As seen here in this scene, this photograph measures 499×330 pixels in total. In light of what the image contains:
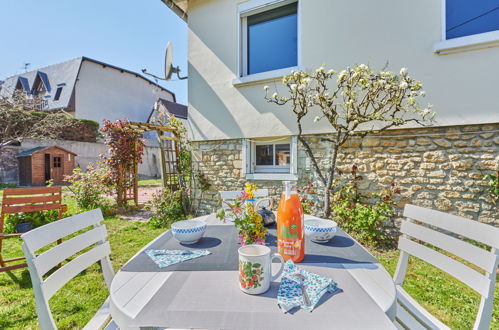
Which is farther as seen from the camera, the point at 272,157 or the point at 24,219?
the point at 272,157

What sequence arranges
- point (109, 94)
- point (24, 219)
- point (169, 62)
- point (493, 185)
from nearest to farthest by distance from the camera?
point (493, 185)
point (24, 219)
point (169, 62)
point (109, 94)

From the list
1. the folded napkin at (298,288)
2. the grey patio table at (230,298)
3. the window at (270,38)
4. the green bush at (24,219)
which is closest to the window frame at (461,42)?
the window at (270,38)

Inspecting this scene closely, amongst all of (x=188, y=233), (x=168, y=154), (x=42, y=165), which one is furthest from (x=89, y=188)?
(x=42, y=165)

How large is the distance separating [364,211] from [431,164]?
1.19 meters

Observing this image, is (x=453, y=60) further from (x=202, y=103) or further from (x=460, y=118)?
(x=202, y=103)

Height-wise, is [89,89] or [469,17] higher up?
[89,89]

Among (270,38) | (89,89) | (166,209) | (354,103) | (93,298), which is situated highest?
(89,89)

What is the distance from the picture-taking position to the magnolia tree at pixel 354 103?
3215mm

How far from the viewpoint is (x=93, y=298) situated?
2326 millimetres

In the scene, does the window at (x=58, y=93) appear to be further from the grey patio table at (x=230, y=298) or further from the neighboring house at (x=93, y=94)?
the grey patio table at (x=230, y=298)

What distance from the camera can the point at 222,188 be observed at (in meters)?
4.93

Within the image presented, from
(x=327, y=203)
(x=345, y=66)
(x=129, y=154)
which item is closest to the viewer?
(x=327, y=203)

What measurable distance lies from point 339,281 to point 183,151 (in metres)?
4.87

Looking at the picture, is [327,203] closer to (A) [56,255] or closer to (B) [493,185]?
(B) [493,185]
